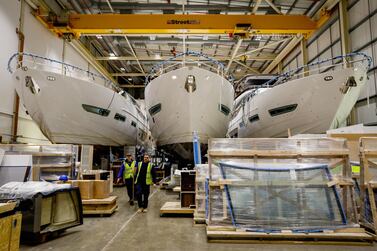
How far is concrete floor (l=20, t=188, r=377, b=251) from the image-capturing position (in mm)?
3445

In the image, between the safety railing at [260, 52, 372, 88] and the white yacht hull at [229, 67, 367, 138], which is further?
the white yacht hull at [229, 67, 367, 138]

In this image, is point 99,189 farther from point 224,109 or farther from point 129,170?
point 224,109

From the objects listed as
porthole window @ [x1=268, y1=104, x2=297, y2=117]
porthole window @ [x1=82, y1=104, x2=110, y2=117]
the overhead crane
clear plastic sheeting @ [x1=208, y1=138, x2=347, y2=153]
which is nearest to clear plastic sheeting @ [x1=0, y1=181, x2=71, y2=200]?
clear plastic sheeting @ [x1=208, y1=138, x2=347, y2=153]

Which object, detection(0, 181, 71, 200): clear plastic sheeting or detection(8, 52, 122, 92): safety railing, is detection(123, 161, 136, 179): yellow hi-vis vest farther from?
detection(8, 52, 122, 92): safety railing

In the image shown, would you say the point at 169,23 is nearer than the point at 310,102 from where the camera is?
No

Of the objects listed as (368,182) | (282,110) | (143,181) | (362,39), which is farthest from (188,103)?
(362,39)

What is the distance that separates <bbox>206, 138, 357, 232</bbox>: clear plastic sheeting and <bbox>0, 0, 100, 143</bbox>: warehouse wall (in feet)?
25.0

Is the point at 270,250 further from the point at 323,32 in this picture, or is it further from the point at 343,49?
the point at 323,32

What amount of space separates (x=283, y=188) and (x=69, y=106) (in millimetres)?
7362

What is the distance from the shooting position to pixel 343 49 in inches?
403

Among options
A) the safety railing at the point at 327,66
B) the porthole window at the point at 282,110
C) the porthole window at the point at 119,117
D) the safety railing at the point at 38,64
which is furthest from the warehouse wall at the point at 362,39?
the safety railing at the point at 38,64

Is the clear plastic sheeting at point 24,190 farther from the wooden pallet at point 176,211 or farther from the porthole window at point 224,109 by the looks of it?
the porthole window at point 224,109

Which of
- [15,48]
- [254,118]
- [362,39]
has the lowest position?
[254,118]

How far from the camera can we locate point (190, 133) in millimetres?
8219
